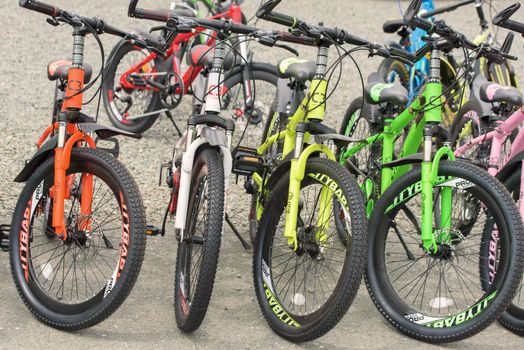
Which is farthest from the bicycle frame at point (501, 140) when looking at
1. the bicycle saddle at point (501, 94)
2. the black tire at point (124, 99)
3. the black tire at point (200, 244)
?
the black tire at point (124, 99)

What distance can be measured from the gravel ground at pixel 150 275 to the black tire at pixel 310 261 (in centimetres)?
13

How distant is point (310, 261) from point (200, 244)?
62 centimetres

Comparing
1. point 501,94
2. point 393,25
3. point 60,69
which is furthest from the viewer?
point 393,25

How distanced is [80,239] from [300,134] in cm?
119

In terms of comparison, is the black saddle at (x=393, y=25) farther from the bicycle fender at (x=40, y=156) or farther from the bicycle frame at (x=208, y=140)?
the bicycle fender at (x=40, y=156)

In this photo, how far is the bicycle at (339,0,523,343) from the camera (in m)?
4.58

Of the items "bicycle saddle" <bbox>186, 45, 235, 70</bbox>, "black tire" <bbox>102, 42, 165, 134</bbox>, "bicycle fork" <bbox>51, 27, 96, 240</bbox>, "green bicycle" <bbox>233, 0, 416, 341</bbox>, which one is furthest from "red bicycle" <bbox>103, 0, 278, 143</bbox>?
"bicycle fork" <bbox>51, 27, 96, 240</bbox>

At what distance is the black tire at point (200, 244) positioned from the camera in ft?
14.9

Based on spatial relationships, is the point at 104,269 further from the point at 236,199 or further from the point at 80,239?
the point at 236,199

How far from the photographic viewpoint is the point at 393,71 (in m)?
8.94

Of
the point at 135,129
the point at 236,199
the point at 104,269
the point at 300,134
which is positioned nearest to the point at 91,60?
the point at 135,129

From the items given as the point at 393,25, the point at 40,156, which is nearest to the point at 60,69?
the point at 40,156

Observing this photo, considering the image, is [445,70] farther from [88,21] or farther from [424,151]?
[88,21]

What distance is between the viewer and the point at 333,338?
16.0 feet
